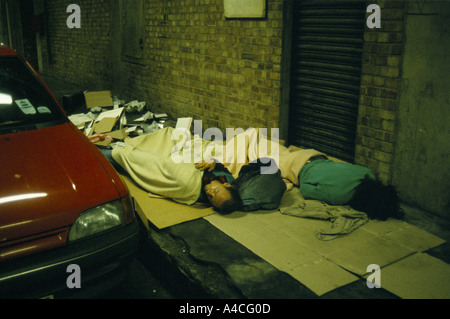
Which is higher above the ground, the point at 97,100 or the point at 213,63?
the point at 213,63

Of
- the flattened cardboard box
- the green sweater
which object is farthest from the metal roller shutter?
the flattened cardboard box

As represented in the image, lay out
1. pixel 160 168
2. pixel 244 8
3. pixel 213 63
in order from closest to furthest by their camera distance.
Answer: pixel 160 168
pixel 244 8
pixel 213 63

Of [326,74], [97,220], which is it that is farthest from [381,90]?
[97,220]

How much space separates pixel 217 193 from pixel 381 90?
190cm

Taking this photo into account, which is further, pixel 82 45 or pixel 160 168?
pixel 82 45

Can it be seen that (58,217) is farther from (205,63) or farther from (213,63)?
(205,63)

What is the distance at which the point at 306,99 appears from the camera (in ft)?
17.6

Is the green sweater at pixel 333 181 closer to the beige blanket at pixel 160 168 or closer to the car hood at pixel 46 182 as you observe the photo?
the beige blanket at pixel 160 168

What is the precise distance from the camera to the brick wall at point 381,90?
3982 mm

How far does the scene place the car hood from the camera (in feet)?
7.84

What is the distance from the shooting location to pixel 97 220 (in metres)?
2.62

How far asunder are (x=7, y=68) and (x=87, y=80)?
8454 mm

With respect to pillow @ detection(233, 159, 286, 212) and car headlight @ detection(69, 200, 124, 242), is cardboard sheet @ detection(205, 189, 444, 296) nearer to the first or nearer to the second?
pillow @ detection(233, 159, 286, 212)
